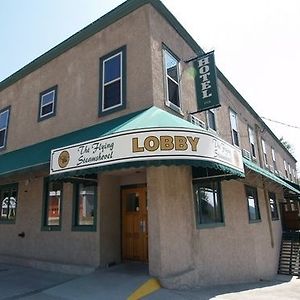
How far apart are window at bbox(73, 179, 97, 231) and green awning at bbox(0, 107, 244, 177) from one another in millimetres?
1490

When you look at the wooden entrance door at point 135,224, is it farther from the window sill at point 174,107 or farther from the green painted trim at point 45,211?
the window sill at point 174,107

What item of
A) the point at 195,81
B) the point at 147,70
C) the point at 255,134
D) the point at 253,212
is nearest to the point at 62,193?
the point at 147,70

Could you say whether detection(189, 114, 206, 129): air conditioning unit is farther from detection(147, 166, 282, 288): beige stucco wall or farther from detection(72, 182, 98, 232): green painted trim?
detection(72, 182, 98, 232): green painted trim

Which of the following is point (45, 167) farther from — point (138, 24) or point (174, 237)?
point (138, 24)

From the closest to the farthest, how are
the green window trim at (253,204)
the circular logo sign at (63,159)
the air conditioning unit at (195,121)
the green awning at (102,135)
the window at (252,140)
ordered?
the green awning at (102,135) < the circular logo sign at (63,159) < the air conditioning unit at (195,121) < the green window trim at (253,204) < the window at (252,140)

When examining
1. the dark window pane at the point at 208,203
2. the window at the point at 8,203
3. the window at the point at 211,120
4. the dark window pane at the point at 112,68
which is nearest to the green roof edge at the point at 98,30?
the dark window pane at the point at 112,68

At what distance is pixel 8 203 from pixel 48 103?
4630 mm

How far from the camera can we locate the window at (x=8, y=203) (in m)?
12.5

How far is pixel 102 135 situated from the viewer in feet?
24.2

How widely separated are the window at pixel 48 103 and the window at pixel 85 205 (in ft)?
11.7

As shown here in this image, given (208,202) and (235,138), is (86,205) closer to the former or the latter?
(208,202)

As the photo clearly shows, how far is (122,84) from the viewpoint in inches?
379

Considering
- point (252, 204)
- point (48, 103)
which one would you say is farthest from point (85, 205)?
point (252, 204)

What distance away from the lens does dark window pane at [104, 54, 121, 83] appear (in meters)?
10.0
